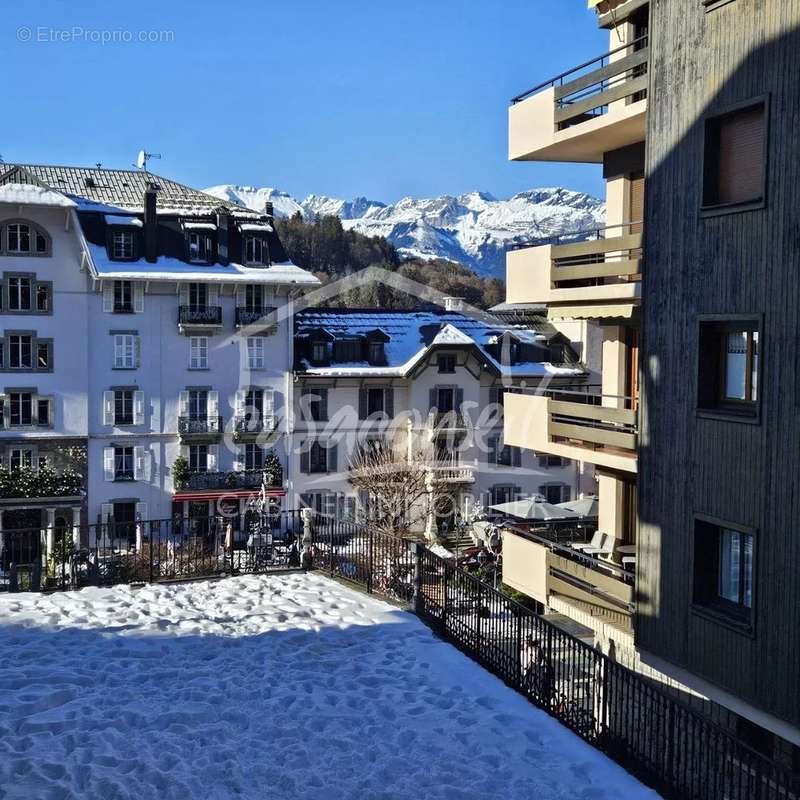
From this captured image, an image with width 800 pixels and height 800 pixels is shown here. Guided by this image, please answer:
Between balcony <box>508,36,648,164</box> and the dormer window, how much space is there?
23.9 metres

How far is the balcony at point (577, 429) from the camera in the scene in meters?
14.0

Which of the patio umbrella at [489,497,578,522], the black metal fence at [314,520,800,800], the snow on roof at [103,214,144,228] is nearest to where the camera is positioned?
the black metal fence at [314,520,800,800]

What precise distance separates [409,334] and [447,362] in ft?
7.16

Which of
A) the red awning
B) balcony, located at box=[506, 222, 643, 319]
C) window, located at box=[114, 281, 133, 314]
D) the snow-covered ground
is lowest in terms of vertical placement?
the red awning

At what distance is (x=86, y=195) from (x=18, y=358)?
7.19 metres

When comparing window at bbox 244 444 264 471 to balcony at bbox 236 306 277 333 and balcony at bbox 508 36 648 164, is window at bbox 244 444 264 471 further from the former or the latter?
balcony at bbox 508 36 648 164

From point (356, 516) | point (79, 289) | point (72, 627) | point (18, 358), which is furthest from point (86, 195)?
point (72, 627)

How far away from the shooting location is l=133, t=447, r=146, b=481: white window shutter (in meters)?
38.6

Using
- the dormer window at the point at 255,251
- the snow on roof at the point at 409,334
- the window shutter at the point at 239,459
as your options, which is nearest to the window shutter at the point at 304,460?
the window shutter at the point at 239,459

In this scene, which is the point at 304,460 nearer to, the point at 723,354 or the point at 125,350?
the point at 125,350

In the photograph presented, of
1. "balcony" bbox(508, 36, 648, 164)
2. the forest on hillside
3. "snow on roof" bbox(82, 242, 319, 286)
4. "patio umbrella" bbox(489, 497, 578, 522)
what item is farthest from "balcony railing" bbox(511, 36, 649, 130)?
the forest on hillside

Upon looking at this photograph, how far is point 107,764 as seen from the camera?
9648 millimetres

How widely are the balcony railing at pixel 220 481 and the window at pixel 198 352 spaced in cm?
417

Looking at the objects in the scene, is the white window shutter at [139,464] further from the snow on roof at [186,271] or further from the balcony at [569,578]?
the balcony at [569,578]
